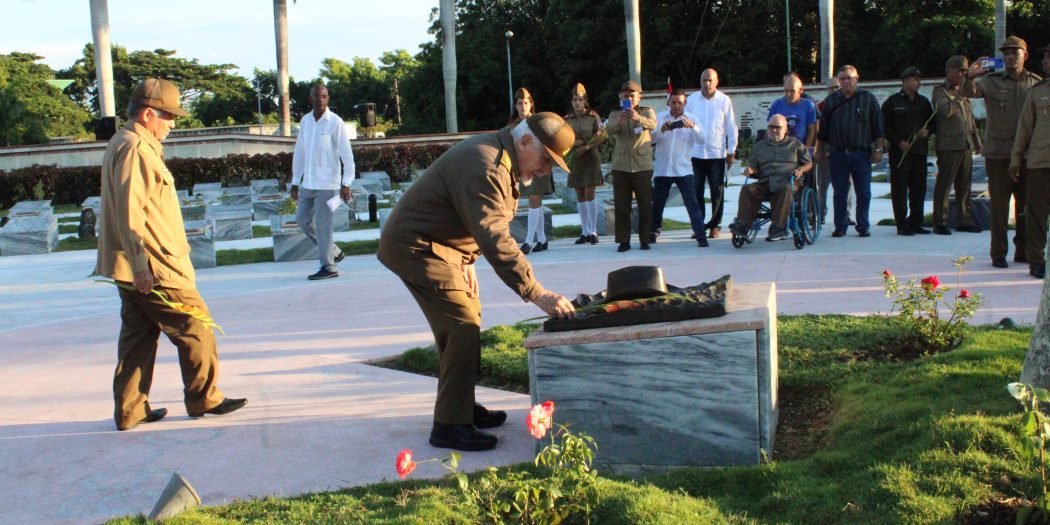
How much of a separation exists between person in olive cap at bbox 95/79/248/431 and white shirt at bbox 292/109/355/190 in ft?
14.7

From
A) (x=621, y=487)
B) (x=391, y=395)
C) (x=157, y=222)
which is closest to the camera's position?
(x=621, y=487)

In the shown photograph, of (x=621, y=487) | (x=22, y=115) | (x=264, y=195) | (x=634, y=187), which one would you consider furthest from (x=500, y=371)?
(x=22, y=115)

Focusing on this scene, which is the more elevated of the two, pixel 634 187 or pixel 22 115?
pixel 22 115

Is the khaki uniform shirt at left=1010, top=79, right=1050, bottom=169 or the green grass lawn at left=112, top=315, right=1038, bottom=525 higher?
the khaki uniform shirt at left=1010, top=79, right=1050, bottom=169

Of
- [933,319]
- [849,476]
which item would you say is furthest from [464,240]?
[933,319]

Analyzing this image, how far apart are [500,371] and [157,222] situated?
84.6 inches

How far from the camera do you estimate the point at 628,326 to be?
171 inches

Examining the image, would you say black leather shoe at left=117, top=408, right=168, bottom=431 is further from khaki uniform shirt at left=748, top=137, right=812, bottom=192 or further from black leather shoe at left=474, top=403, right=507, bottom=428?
khaki uniform shirt at left=748, top=137, right=812, bottom=192

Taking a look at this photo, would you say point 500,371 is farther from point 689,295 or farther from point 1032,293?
Answer: point 1032,293

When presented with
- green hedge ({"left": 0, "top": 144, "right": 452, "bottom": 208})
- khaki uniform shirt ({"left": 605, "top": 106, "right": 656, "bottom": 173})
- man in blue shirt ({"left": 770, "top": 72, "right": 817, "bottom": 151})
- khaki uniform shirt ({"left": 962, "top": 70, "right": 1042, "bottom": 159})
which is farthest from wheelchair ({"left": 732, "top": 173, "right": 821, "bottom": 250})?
green hedge ({"left": 0, "top": 144, "right": 452, "bottom": 208})

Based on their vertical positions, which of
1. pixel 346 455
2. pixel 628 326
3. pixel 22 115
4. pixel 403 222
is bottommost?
pixel 346 455

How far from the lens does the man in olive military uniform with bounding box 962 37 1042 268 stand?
8.70m

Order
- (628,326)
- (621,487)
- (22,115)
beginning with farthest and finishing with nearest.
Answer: (22,115) < (628,326) < (621,487)

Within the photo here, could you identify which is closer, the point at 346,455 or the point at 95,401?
the point at 346,455
